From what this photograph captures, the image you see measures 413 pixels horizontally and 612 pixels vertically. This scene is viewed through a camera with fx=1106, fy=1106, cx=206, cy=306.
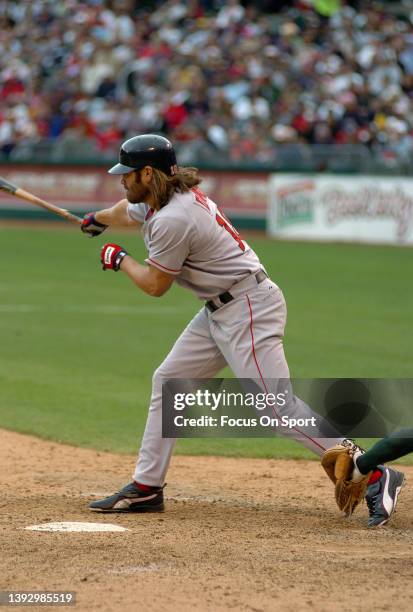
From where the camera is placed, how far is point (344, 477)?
5445mm

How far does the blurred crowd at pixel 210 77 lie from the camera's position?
23312mm

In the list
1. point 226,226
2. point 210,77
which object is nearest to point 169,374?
point 226,226

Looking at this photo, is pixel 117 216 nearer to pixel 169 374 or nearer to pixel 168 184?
pixel 168 184

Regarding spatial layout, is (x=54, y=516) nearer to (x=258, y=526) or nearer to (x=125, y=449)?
(x=258, y=526)

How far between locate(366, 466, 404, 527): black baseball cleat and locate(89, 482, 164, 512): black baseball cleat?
3.59ft

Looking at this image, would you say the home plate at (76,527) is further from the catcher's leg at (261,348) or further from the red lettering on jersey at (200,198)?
the red lettering on jersey at (200,198)

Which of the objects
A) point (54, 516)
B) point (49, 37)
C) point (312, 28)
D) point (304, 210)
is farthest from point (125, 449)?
point (49, 37)

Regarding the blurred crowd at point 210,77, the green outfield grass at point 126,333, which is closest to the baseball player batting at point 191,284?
the green outfield grass at point 126,333

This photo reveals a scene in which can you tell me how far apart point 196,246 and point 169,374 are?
704mm

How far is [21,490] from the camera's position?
6230 mm

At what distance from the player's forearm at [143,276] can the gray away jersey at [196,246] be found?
74 mm

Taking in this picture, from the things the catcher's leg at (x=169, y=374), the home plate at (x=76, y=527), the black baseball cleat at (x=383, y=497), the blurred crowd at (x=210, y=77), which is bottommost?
the home plate at (x=76, y=527)

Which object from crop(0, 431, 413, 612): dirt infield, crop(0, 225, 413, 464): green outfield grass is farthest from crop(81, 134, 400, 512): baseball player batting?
crop(0, 225, 413, 464): green outfield grass

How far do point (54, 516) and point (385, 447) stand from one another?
1695mm
